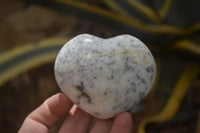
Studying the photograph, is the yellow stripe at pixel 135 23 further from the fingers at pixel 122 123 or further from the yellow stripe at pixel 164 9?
the fingers at pixel 122 123

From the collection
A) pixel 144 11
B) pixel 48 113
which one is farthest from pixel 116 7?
pixel 48 113

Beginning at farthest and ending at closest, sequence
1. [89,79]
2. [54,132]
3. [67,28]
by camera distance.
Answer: [67,28] < [54,132] < [89,79]

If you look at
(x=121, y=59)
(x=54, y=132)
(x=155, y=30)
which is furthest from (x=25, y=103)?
(x=121, y=59)

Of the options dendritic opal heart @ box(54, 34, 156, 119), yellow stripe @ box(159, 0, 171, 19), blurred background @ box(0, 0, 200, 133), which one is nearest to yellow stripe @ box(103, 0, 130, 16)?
blurred background @ box(0, 0, 200, 133)

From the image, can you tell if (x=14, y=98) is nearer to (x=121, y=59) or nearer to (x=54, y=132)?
(x=54, y=132)

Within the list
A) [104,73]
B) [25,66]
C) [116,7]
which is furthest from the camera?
[116,7]

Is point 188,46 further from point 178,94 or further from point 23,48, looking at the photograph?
point 23,48
